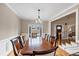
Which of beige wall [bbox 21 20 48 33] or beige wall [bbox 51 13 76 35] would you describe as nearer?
beige wall [bbox 21 20 48 33]

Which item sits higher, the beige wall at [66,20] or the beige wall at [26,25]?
the beige wall at [66,20]

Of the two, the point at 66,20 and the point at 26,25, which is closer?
the point at 26,25

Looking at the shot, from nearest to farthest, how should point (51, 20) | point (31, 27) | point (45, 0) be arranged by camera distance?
point (45, 0), point (31, 27), point (51, 20)

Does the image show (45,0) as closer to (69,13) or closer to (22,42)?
(69,13)

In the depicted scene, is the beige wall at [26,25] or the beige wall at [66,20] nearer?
the beige wall at [26,25]

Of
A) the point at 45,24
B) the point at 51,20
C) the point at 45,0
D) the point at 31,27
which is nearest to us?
the point at 45,0

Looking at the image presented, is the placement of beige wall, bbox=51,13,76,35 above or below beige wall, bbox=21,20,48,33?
above

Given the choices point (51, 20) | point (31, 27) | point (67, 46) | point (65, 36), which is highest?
point (51, 20)

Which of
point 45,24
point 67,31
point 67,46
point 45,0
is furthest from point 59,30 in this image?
point 45,0

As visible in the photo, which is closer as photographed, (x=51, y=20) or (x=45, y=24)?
(x=45, y=24)

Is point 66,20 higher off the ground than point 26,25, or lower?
higher

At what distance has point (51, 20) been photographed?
247 centimetres

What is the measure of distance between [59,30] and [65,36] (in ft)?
0.60

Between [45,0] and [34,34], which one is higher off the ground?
[45,0]
